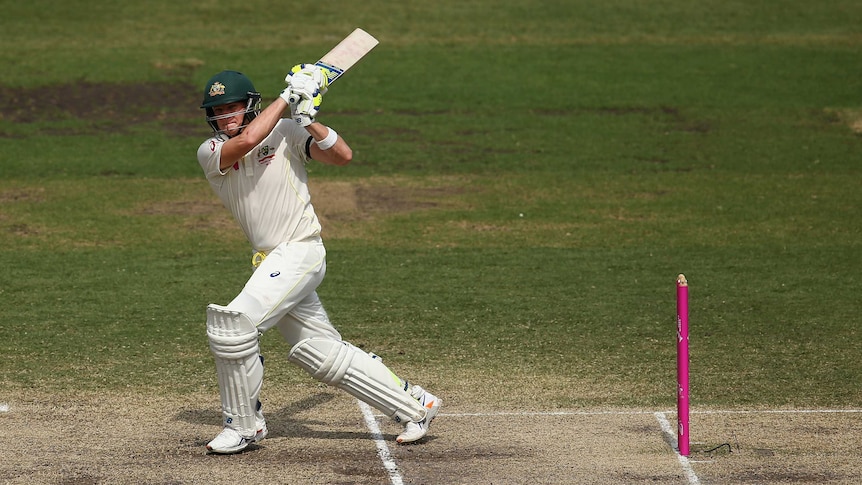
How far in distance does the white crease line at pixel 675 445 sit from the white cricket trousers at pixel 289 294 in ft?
7.06

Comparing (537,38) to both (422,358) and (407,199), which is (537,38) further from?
(422,358)

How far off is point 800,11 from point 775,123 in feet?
24.9

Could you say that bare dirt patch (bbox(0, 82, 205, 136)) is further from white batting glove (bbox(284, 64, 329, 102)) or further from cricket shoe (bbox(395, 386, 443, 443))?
cricket shoe (bbox(395, 386, 443, 443))

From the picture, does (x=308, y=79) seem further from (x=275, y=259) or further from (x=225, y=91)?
(x=275, y=259)

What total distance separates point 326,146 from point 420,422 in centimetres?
177

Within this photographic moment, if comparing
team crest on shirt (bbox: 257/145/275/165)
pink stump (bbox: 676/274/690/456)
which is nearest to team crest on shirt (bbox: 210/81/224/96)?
team crest on shirt (bbox: 257/145/275/165)

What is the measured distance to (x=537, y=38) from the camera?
77.3ft

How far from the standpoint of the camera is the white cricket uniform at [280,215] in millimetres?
6871

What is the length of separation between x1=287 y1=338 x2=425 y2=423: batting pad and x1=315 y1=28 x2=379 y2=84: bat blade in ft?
5.35

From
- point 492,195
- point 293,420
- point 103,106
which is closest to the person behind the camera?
point 293,420

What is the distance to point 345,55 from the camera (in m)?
7.29

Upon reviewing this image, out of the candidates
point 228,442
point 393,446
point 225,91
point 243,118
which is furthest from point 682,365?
point 225,91

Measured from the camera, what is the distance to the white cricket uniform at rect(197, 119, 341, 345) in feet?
22.5

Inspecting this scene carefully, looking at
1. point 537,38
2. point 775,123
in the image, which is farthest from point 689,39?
point 775,123
